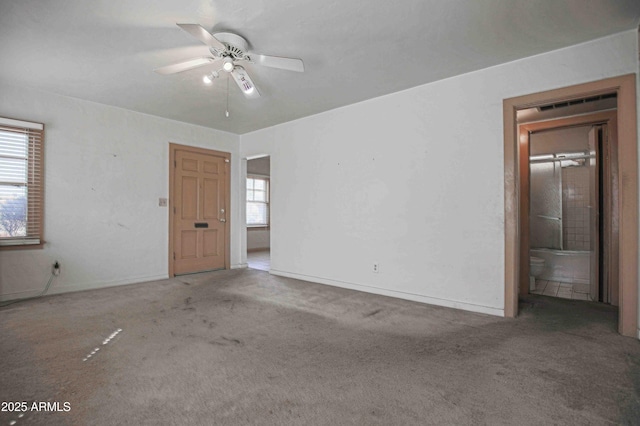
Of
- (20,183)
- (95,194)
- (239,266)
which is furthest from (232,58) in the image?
(239,266)

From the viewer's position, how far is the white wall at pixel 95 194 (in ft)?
12.1

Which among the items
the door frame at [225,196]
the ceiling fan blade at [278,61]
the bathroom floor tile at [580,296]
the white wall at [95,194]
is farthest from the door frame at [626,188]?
the white wall at [95,194]

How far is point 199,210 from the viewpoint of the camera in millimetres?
5273

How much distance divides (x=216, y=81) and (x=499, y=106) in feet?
10.2

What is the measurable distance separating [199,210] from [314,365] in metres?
4.03

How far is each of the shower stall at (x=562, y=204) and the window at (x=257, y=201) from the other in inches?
264

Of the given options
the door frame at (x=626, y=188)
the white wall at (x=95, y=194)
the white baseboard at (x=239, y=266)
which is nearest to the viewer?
the door frame at (x=626, y=188)

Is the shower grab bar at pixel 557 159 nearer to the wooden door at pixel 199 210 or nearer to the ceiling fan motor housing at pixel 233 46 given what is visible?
the ceiling fan motor housing at pixel 233 46

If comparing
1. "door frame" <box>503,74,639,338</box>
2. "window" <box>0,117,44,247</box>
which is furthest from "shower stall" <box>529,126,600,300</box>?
"window" <box>0,117,44,247</box>

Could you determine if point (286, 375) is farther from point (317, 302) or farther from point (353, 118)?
point (353, 118)

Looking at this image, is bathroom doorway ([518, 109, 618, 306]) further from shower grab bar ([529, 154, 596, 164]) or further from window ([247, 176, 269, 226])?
window ([247, 176, 269, 226])

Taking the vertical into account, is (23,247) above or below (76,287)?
above

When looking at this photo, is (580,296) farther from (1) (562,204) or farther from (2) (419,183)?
(2) (419,183)


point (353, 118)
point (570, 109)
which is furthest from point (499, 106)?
point (353, 118)
